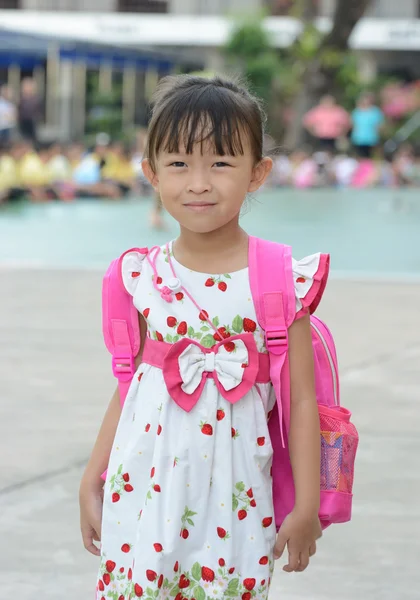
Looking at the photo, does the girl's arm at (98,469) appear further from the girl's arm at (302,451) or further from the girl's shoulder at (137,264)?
the girl's arm at (302,451)

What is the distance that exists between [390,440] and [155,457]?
2.69 meters

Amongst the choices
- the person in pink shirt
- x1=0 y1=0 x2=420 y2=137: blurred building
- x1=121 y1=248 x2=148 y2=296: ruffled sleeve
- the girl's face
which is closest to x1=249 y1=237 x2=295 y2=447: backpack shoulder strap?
the girl's face

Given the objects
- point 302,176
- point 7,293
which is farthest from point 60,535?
point 302,176

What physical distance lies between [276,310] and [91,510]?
0.55 m

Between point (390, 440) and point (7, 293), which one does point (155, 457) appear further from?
point (7, 293)

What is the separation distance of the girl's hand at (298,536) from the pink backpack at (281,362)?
0.22 feet

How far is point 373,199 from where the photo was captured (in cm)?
2038

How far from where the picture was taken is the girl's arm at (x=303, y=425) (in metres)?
2.30

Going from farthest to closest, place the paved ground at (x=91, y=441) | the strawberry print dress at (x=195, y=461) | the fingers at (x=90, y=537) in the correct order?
the paved ground at (x=91, y=441) → the fingers at (x=90, y=537) → the strawberry print dress at (x=195, y=461)

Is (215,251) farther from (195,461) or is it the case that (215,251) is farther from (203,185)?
(195,461)

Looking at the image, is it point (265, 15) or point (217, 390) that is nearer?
point (217, 390)

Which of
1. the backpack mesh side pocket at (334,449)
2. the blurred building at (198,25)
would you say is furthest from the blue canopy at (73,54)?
the backpack mesh side pocket at (334,449)

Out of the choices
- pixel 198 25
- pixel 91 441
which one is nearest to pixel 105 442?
pixel 91 441

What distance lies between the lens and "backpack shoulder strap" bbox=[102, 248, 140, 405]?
2.40 metres
